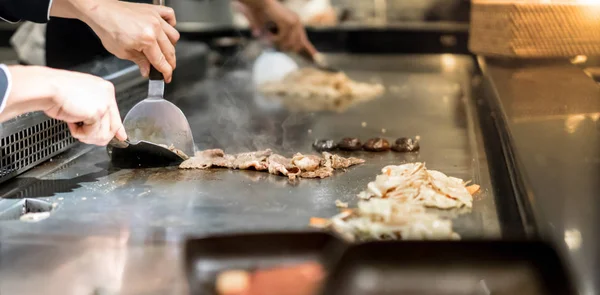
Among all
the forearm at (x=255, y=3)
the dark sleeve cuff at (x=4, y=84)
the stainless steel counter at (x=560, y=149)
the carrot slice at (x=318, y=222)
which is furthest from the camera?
the forearm at (x=255, y=3)

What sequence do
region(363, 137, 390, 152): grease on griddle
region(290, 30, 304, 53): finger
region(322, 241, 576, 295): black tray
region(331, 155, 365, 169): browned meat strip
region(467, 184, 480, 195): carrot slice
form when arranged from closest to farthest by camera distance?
region(322, 241, 576, 295): black tray < region(467, 184, 480, 195): carrot slice < region(331, 155, 365, 169): browned meat strip < region(363, 137, 390, 152): grease on griddle < region(290, 30, 304, 53): finger

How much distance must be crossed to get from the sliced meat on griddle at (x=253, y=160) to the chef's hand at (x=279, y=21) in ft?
4.77

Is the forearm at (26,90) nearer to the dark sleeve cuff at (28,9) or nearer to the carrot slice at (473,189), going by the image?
the dark sleeve cuff at (28,9)

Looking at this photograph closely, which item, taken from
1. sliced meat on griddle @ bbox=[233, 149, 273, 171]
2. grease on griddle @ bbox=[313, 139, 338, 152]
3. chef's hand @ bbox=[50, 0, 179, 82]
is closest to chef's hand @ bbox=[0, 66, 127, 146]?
chef's hand @ bbox=[50, 0, 179, 82]

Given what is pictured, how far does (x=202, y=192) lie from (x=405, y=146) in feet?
2.22

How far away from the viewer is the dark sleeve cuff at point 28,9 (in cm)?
162

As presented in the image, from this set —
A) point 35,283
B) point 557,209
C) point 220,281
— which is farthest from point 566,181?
point 35,283

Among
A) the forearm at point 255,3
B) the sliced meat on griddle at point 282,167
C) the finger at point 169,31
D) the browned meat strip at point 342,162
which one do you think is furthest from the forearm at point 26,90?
the forearm at point 255,3

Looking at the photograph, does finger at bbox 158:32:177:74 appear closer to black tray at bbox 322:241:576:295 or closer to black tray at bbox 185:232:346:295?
black tray at bbox 185:232:346:295

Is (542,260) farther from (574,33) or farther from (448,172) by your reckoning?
(574,33)

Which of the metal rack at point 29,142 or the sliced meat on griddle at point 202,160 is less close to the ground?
the metal rack at point 29,142

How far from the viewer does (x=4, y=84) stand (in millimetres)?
1119

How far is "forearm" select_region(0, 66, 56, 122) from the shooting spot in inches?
44.9

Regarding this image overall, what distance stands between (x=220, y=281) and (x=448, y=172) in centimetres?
93
